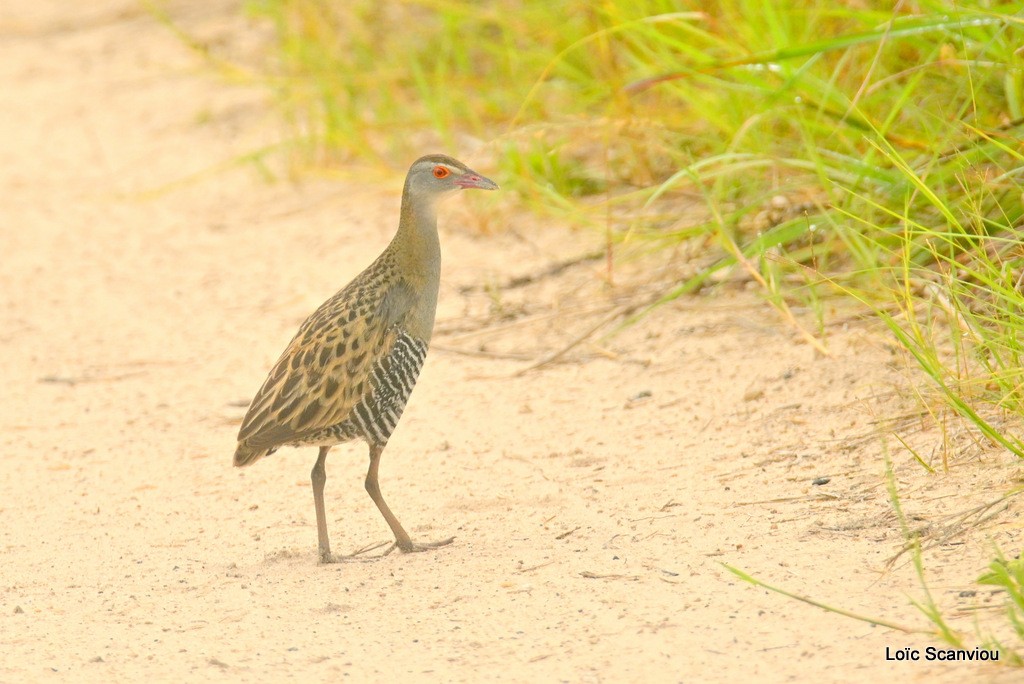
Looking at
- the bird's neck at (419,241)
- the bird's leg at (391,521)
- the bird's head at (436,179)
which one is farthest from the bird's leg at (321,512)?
the bird's head at (436,179)

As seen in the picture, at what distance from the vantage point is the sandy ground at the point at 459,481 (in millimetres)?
3568

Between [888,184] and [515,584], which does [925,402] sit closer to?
[888,184]

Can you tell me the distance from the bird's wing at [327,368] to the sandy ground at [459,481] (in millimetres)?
417

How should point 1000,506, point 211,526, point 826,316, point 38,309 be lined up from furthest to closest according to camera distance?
point 38,309, point 826,316, point 211,526, point 1000,506

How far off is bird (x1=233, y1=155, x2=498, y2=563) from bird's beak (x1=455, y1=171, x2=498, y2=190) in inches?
9.8

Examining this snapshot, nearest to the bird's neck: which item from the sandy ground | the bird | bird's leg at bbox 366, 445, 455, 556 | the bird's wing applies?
the bird

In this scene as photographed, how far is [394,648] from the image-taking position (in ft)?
11.9

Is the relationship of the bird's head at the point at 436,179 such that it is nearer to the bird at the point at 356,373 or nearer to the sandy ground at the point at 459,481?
the bird at the point at 356,373

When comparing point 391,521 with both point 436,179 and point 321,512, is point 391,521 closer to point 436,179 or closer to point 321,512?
point 321,512

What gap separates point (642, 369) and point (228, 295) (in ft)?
7.88

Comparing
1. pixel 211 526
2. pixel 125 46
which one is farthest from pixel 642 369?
pixel 125 46

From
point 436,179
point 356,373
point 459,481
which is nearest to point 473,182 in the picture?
point 436,179

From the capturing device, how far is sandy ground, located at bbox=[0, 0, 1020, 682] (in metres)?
3.57

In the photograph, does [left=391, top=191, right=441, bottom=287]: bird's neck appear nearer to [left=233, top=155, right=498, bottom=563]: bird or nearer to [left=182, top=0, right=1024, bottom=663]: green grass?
[left=233, top=155, right=498, bottom=563]: bird
